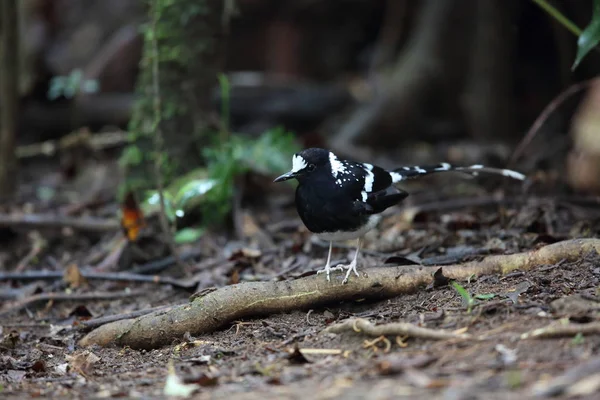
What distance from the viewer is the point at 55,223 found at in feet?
21.2

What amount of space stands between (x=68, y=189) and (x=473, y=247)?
5079mm

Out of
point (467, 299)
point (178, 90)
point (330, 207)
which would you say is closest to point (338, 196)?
point (330, 207)

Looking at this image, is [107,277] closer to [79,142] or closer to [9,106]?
[9,106]

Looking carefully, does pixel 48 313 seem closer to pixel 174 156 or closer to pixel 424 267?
pixel 174 156

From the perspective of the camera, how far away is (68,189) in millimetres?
8391

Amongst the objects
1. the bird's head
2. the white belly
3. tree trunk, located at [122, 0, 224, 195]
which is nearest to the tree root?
the white belly

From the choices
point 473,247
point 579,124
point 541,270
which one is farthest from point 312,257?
point 579,124

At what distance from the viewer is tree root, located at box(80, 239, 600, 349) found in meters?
4.11

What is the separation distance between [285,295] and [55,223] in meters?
3.09

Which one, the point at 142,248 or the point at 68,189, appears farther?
the point at 68,189

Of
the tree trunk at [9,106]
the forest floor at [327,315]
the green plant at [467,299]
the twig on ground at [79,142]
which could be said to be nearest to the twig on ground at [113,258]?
the forest floor at [327,315]

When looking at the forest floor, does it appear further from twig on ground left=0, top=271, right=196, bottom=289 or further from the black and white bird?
the black and white bird

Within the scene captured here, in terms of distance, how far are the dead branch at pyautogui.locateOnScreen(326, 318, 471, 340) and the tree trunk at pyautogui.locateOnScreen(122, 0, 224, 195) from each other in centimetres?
322

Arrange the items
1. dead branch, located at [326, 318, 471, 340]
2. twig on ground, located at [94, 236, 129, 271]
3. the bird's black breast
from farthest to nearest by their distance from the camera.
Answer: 1. twig on ground, located at [94, 236, 129, 271]
2. the bird's black breast
3. dead branch, located at [326, 318, 471, 340]
